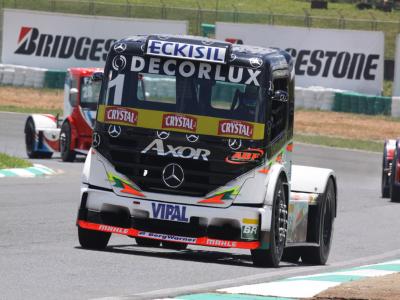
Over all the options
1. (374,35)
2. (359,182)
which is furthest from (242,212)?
(374,35)

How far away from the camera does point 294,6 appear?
62594 millimetres

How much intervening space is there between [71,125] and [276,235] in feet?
50.6

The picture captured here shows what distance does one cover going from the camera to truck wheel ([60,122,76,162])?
2734cm

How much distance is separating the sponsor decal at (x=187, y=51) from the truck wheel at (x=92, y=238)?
1757 millimetres

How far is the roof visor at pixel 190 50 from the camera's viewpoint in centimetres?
1227

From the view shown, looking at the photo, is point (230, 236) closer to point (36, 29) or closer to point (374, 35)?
point (374, 35)

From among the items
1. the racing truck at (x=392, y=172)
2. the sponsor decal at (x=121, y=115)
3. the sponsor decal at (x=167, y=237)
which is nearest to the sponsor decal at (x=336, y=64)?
the racing truck at (x=392, y=172)

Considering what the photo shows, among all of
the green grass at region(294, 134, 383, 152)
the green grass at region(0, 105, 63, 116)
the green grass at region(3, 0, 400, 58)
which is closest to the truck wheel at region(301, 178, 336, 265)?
the green grass at region(294, 134, 383, 152)

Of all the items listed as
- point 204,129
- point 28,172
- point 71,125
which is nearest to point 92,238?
point 204,129

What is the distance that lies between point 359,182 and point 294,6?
35035 mm

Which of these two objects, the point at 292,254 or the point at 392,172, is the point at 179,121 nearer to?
the point at 292,254

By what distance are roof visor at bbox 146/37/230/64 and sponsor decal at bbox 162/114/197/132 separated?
569 millimetres

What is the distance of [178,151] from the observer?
12062mm

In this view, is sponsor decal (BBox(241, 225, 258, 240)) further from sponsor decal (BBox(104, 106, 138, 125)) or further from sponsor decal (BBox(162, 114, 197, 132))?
sponsor decal (BBox(104, 106, 138, 125))
